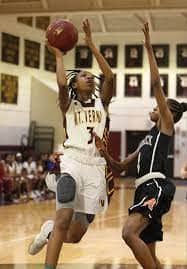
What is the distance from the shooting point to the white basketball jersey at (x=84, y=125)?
471 centimetres

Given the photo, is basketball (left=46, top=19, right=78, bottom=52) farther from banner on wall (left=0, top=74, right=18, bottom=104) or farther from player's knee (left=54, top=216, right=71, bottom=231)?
banner on wall (left=0, top=74, right=18, bottom=104)

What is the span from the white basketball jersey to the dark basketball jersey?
372 millimetres

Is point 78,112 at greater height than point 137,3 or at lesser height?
lesser

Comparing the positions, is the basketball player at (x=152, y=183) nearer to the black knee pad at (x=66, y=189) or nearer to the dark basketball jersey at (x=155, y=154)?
the dark basketball jersey at (x=155, y=154)

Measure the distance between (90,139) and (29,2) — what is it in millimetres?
11973

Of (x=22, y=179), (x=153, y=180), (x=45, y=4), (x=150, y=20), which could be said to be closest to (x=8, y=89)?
(x=45, y=4)

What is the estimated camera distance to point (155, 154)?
4648 millimetres

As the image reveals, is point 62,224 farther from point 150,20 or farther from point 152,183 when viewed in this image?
point 150,20

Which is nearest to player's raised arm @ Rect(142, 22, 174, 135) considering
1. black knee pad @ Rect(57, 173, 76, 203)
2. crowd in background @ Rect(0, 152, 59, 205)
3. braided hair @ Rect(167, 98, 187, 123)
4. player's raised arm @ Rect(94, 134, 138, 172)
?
braided hair @ Rect(167, 98, 187, 123)

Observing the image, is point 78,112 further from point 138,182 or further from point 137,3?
point 137,3

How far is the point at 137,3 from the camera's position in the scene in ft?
50.5

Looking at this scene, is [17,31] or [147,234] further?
[17,31]

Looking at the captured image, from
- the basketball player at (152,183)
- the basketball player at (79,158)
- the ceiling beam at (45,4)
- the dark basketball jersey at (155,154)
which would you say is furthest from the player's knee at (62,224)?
the ceiling beam at (45,4)

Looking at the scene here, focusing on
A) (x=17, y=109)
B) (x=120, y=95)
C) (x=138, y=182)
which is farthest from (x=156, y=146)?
(x=120, y=95)
